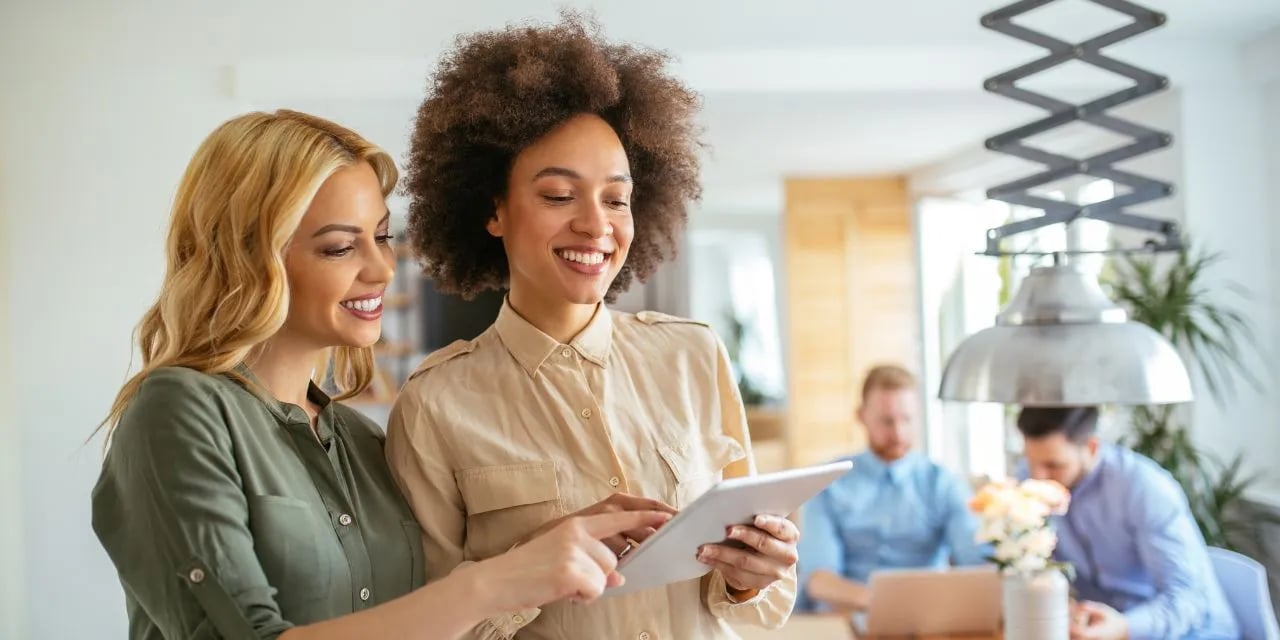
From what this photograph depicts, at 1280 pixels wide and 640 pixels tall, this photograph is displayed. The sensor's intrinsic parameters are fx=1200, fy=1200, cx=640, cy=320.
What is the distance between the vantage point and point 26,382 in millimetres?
4945

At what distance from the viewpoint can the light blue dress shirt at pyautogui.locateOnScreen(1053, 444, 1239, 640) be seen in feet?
11.2


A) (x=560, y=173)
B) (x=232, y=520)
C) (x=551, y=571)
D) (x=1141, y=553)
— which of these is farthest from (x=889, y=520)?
(x=232, y=520)

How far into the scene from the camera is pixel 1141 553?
3.65 m

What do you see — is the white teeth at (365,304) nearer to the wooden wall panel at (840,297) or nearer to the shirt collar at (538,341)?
the shirt collar at (538,341)

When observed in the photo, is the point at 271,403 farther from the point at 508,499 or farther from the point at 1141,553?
the point at 1141,553

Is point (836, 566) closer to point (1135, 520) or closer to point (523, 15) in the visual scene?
point (1135, 520)

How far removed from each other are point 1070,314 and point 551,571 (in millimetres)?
1195

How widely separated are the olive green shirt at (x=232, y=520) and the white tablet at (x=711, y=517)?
35 cm

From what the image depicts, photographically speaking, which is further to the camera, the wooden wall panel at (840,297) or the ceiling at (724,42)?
the wooden wall panel at (840,297)

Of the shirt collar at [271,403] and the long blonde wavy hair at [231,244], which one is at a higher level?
the long blonde wavy hair at [231,244]

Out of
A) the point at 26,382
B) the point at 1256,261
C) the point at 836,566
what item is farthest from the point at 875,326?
the point at 26,382

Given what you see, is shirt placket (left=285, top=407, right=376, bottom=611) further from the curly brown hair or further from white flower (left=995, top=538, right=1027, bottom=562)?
white flower (left=995, top=538, right=1027, bottom=562)

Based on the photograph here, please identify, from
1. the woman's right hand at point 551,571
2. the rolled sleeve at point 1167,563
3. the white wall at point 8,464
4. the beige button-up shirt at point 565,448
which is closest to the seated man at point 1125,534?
the rolled sleeve at point 1167,563

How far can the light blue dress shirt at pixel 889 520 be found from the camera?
14.8 ft
